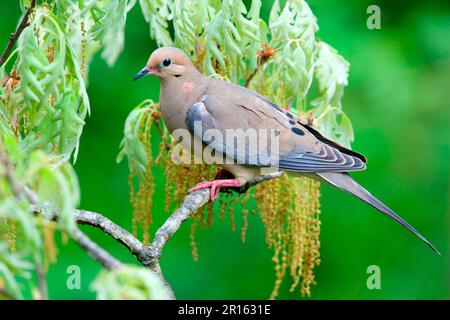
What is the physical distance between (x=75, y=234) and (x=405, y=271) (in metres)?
3.12

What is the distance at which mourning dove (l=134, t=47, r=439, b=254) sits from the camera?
2.92 metres

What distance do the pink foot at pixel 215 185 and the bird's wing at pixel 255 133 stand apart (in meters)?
0.11

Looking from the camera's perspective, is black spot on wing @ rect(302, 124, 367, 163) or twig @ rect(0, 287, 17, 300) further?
black spot on wing @ rect(302, 124, 367, 163)

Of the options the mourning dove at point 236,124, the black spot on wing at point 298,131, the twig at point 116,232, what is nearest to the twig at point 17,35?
the twig at point 116,232

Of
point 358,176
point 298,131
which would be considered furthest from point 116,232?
point 358,176

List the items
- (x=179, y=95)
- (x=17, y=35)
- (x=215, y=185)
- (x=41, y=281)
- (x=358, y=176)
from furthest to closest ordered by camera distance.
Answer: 1. (x=358, y=176)
2. (x=179, y=95)
3. (x=215, y=185)
4. (x=17, y=35)
5. (x=41, y=281)

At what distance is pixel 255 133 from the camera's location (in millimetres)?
2994

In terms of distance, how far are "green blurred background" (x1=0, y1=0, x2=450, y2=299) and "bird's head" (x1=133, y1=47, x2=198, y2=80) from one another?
0.88m

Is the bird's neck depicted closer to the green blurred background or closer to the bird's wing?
the bird's wing

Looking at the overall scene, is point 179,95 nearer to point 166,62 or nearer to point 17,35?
point 166,62

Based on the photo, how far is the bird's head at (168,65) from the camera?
9.51ft

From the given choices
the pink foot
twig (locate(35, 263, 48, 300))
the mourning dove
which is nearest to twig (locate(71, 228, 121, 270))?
twig (locate(35, 263, 48, 300))

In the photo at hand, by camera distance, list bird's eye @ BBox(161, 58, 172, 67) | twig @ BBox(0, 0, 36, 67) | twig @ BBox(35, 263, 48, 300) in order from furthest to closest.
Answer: bird's eye @ BBox(161, 58, 172, 67)
twig @ BBox(0, 0, 36, 67)
twig @ BBox(35, 263, 48, 300)

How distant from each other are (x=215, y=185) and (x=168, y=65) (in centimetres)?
52
